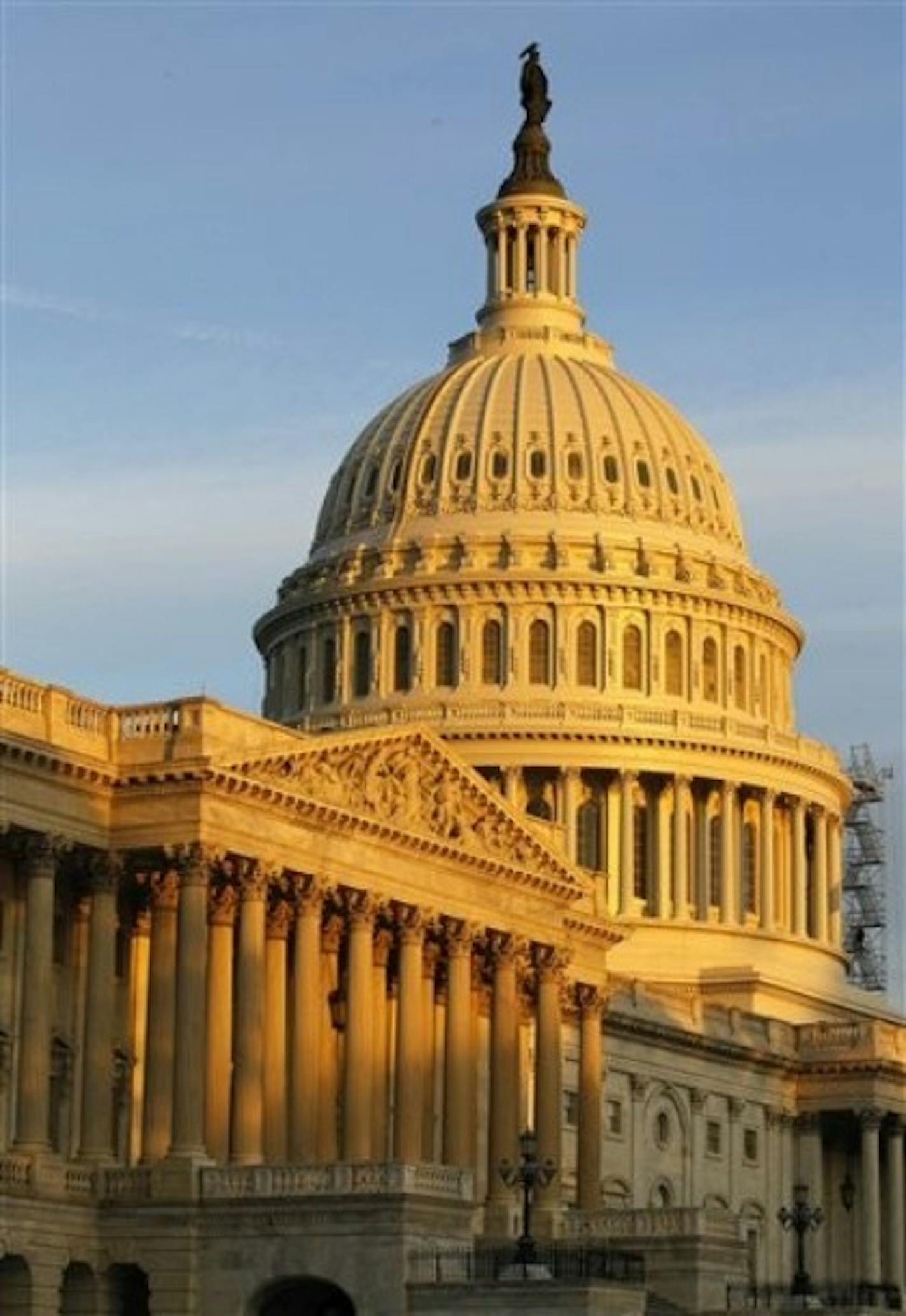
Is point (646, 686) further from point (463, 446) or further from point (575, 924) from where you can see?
point (575, 924)

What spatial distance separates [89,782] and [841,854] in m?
86.3

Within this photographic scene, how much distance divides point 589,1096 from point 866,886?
7992 centimetres

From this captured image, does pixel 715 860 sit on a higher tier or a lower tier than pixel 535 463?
lower

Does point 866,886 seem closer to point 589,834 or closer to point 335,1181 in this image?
point 589,834

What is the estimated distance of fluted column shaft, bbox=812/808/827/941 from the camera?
16400 cm

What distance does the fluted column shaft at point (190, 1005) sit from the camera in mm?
90938

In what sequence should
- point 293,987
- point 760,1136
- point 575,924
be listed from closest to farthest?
point 293,987, point 575,924, point 760,1136

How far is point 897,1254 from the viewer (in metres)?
147

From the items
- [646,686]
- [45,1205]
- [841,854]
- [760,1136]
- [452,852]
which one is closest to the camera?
[45,1205]

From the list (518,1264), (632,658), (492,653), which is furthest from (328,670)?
(518,1264)

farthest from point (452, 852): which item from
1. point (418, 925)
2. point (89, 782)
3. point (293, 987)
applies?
point (89, 782)

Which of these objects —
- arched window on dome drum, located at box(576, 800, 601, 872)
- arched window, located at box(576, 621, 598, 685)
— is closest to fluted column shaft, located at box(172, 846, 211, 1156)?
arched window on dome drum, located at box(576, 800, 601, 872)

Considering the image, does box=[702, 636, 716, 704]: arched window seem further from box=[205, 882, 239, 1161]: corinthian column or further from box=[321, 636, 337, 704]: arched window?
box=[205, 882, 239, 1161]: corinthian column

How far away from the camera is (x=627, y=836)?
155 meters
